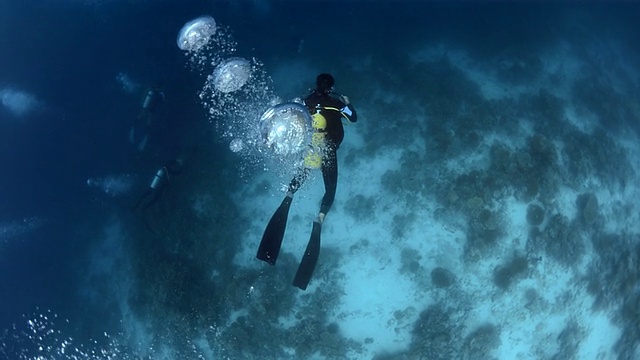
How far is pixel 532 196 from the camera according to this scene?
7.49 meters

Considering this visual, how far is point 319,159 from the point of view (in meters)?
6.95

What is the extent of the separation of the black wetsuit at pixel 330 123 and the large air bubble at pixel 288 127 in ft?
0.78

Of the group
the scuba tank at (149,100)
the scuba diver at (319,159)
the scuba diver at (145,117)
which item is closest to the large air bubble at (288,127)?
the scuba diver at (319,159)

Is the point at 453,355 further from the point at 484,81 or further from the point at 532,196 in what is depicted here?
the point at 484,81

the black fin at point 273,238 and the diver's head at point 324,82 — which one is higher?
the diver's head at point 324,82

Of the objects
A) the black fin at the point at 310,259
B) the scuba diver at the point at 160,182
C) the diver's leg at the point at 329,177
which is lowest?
the black fin at the point at 310,259

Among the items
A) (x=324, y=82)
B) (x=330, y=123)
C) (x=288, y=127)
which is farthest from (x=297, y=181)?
(x=324, y=82)

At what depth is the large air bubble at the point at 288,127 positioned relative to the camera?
6898mm

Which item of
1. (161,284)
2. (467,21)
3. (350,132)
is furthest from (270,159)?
(467,21)

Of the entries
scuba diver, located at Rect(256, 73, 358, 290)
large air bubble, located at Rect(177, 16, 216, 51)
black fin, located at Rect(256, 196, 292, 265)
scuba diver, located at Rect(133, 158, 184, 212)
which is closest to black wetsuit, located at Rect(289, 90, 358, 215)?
scuba diver, located at Rect(256, 73, 358, 290)

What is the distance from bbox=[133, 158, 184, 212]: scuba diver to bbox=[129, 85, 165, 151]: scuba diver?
5.57 feet

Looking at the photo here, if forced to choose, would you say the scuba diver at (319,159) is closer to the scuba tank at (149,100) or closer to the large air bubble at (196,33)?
the scuba tank at (149,100)

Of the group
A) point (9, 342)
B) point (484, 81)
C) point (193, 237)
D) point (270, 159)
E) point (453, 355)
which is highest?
point (484, 81)

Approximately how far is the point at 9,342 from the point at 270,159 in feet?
28.8
